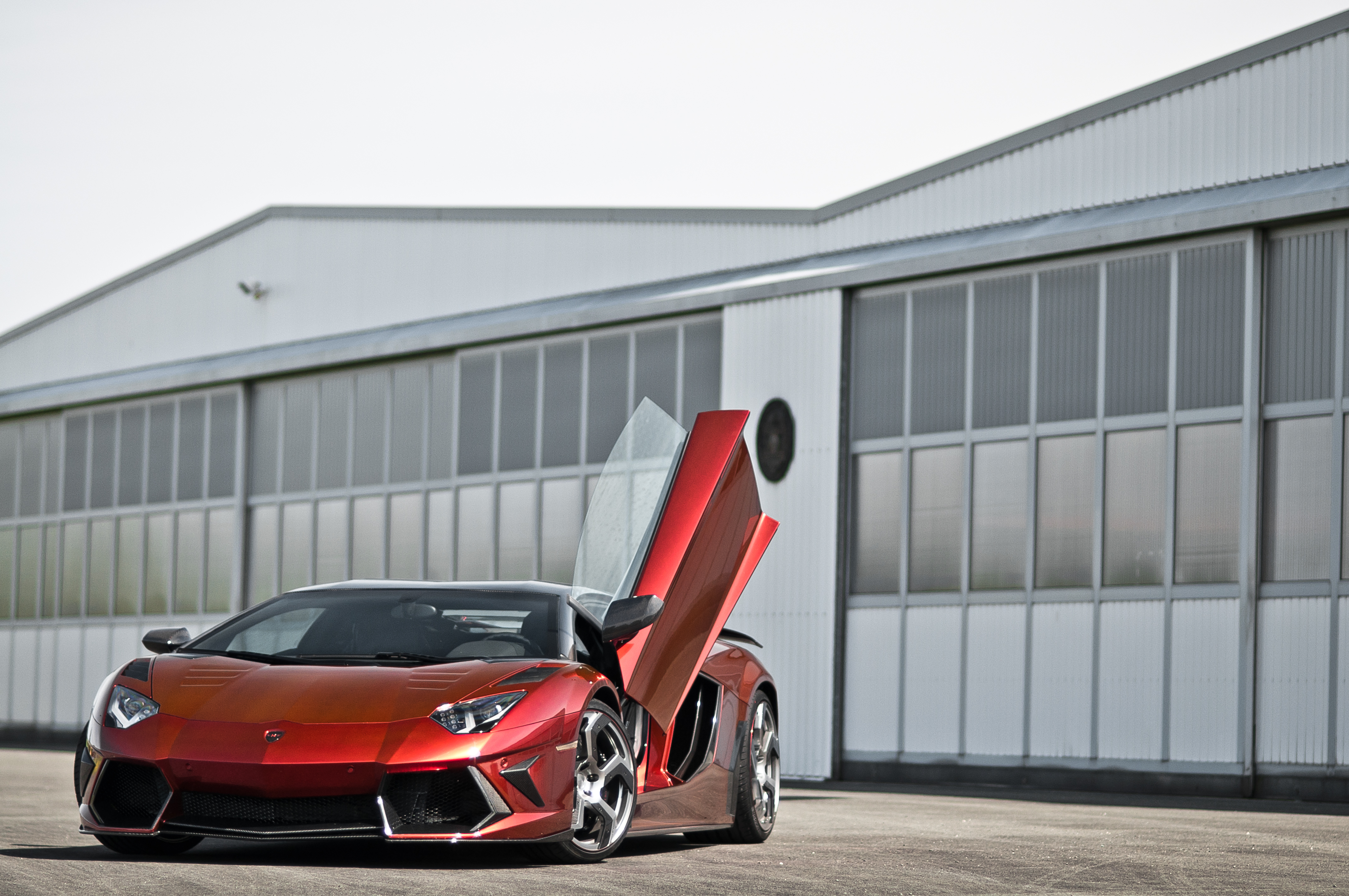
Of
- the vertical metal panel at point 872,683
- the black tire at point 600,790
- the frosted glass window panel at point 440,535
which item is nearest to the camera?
the black tire at point 600,790

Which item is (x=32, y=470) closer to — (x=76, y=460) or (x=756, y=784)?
(x=76, y=460)

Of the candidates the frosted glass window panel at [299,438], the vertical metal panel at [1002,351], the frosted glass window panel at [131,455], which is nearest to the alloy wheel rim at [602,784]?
the vertical metal panel at [1002,351]

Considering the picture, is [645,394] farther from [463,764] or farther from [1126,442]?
[463,764]

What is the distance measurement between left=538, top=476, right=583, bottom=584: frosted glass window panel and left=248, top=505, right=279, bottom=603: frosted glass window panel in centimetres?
572

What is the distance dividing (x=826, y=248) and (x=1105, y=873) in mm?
12797

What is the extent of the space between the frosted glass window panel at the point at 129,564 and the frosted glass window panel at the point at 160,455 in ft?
1.87

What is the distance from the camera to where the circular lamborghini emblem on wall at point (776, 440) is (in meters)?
18.6

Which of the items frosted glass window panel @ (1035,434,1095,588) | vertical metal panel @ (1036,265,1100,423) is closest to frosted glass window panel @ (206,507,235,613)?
frosted glass window panel @ (1035,434,1095,588)

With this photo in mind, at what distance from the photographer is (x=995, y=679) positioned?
1633 centimetres

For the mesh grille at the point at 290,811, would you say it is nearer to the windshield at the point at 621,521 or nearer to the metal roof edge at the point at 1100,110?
the windshield at the point at 621,521

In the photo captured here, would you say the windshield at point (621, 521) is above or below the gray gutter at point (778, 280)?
below

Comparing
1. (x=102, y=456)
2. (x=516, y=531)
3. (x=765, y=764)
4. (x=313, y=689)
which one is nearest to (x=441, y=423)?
(x=516, y=531)

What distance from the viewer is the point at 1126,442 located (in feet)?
51.2

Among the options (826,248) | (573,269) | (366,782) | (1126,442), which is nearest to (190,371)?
(573,269)
